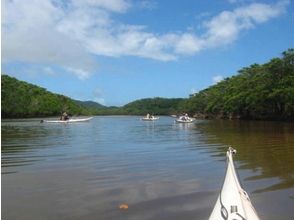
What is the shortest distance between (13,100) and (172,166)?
311 ft

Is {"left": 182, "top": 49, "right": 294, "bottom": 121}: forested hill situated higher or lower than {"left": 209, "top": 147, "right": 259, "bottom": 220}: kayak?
higher

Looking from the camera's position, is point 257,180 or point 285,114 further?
point 285,114

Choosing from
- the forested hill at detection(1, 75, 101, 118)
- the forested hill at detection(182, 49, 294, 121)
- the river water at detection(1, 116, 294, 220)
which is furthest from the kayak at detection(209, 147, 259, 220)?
the forested hill at detection(1, 75, 101, 118)

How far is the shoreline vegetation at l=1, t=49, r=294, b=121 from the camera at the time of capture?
209ft

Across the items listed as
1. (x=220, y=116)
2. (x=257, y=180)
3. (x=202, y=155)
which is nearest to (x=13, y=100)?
(x=220, y=116)

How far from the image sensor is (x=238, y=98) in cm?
7975

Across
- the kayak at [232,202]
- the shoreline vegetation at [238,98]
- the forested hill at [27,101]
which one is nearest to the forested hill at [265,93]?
the shoreline vegetation at [238,98]

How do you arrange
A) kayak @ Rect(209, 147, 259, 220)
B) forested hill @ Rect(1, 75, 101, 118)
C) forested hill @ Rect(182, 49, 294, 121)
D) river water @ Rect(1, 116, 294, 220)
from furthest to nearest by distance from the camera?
forested hill @ Rect(1, 75, 101, 118), forested hill @ Rect(182, 49, 294, 121), river water @ Rect(1, 116, 294, 220), kayak @ Rect(209, 147, 259, 220)

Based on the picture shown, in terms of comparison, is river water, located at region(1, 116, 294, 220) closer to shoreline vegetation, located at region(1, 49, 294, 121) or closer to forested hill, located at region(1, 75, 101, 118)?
shoreline vegetation, located at region(1, 49, 294, 121)

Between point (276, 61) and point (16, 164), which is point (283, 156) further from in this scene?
point (276, 61)

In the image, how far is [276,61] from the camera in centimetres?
6359

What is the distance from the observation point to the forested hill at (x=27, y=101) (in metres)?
103

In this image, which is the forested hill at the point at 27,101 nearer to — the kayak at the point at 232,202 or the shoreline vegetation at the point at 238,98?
the shoreline vegetation at the point at 238,98

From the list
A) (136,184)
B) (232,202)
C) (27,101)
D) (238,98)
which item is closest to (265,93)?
(238,98)
